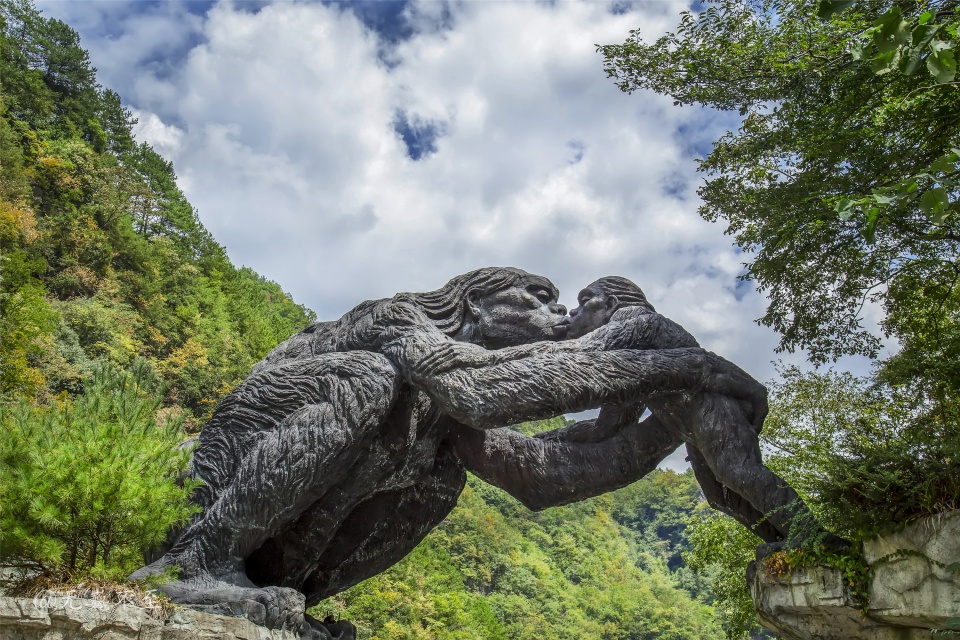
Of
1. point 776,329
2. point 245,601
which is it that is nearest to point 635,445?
point 245,601

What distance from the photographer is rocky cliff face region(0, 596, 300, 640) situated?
2578 millimetres

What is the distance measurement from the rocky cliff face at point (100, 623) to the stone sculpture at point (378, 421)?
0.60 feet

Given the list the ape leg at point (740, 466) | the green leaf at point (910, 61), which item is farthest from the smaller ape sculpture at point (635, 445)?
the green leaf at point (910, 61)

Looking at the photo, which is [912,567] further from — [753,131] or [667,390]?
[753,131]

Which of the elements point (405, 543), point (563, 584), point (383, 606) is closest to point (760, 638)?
point (563, 584)

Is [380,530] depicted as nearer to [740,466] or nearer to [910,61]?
[740,466]

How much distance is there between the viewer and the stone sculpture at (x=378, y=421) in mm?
3285

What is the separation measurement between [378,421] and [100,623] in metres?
1.26

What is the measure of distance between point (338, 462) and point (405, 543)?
0.80 meters

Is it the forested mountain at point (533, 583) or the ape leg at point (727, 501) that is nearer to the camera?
the ape leg at point (727, 501)

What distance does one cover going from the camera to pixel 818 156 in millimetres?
5832

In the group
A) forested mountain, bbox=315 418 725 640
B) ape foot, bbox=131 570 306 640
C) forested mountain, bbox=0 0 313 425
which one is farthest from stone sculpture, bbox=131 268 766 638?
forested mountain, bbox=0 0 313 425

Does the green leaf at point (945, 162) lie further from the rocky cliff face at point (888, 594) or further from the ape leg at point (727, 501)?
the ape leg at point (727, 501)

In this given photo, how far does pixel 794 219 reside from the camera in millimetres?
5930
